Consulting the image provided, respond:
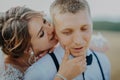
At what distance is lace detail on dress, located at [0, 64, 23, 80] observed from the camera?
4.04ft

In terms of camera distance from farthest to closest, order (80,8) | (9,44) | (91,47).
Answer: (91,47)
(9,44)
(80,8)

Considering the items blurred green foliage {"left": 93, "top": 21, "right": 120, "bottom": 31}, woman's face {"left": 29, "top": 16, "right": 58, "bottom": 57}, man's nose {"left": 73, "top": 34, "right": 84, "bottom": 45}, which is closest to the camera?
man's nose {"left": 73, "top": 34, "right": 84, "bottom": 45}

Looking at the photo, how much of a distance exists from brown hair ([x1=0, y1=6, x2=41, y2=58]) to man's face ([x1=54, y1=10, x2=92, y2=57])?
0.14 meters

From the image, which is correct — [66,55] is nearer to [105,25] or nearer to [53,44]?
[53,44]

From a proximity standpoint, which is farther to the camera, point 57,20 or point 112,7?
point 112,7

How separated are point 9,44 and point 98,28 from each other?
1.70 ft

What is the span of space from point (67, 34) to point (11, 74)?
0.28 metres

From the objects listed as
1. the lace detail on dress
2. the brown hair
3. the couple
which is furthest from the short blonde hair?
the lace detail on dress

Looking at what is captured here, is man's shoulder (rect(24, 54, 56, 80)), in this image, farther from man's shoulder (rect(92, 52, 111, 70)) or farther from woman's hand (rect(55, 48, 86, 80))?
man's shoulder (rect(92, 52, 111, 70))

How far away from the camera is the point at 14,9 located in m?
1.27

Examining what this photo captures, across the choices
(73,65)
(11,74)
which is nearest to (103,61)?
(73,65)

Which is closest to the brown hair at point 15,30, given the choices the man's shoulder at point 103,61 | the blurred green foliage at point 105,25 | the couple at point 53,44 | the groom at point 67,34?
the couple at point 53,44

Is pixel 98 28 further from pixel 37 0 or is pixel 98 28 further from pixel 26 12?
→ pixel 26 12

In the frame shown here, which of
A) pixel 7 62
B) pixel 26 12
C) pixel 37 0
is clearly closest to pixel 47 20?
pixel 26 12
